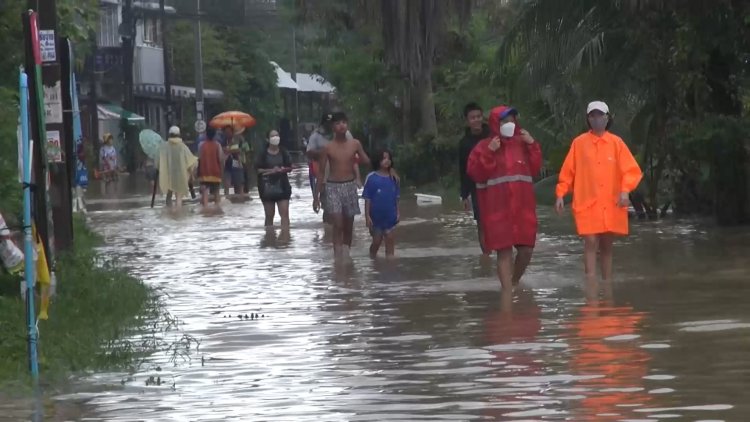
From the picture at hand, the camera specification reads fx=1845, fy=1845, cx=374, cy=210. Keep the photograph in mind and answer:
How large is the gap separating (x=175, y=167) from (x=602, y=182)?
20367mm

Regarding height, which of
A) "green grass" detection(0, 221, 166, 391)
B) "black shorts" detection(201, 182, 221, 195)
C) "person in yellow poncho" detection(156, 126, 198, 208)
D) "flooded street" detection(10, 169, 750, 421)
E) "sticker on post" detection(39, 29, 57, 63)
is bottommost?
"flooded street" detection(10, 169, 750, 421)

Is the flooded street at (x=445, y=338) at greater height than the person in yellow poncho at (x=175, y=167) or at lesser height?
lesser

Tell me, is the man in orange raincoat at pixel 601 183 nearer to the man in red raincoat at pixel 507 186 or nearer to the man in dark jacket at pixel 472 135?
the man in red raincoat at pixel 507 186

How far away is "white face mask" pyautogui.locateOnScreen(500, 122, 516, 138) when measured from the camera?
591 inches

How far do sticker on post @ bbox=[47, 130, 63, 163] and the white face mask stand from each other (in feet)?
12.0

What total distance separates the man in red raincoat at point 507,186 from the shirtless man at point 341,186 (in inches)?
183

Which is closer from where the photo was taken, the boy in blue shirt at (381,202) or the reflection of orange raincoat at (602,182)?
the reflection of orange raincoat at (602,182)

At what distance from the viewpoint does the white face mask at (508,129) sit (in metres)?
15.0

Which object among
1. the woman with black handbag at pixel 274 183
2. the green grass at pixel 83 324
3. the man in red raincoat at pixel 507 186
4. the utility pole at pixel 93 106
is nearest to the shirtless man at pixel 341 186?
the green grass at pixel 83 324

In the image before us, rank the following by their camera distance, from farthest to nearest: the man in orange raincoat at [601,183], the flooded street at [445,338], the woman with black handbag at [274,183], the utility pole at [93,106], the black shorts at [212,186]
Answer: the utility pole at [93,106], the black shorts at [212,186], the woman with black handbag at [274,183], the man in orange raincoat at [601,183], the flooded street at [445,338]

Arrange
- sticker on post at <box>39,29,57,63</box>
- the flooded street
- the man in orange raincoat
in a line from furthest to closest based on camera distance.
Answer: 1. the man in orange raincoat
2. sticker on post at <box>39,29,57,63</box>
3. the flooded street

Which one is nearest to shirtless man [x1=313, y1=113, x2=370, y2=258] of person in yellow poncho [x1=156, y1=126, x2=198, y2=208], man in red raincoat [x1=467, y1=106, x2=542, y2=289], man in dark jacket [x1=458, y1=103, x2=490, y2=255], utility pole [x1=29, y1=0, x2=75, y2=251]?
man in dark jacket [x1=458, y1=103, x2=490, y2=255]

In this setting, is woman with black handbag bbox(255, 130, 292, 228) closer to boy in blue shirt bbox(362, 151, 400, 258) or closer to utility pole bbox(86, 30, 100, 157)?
boy in blue shirt bbox(362, 151, 400, 258)

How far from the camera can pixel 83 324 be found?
44.4 ft
